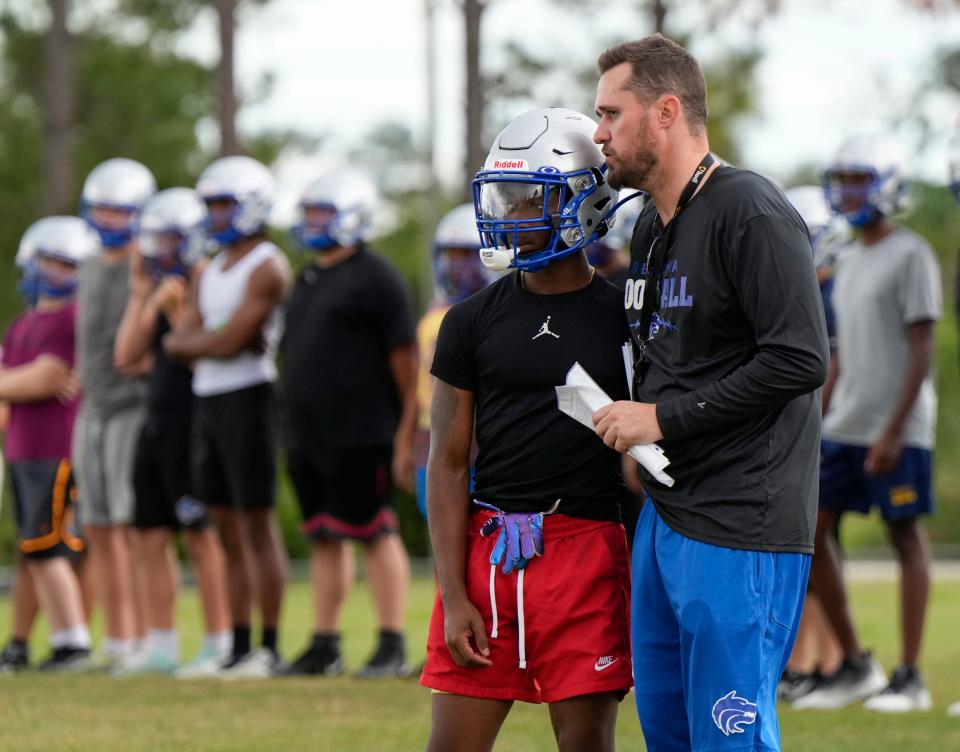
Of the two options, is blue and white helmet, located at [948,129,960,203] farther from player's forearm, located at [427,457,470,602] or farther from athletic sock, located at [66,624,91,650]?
athletic sock, located at [66,624,91,650]

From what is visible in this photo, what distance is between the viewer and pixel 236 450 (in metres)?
9.22

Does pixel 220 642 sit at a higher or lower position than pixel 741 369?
lower

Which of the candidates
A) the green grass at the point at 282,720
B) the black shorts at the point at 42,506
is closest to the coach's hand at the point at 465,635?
the green grass at the point at 282,720

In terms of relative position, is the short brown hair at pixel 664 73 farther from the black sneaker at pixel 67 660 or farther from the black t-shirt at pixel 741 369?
the black sneaker at pixel 67 660

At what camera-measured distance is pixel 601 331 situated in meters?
4.78

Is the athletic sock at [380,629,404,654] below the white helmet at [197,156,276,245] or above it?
below

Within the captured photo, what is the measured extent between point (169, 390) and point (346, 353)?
1.19 meters

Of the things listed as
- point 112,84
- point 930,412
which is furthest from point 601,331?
point 112,84

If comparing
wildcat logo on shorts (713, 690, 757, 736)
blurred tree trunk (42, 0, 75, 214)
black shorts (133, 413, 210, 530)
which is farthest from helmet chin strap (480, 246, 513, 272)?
blurred tree trunk (42, 0, 75, 214)

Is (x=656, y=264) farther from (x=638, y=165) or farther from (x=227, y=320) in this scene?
(x=227, y=320)

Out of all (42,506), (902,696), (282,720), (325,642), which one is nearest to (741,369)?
(282,720)

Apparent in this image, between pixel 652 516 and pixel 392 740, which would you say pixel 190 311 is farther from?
pixel 652 516

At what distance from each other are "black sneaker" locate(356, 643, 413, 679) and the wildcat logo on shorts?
4.80 m

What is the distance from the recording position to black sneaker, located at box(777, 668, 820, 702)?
324 inches
